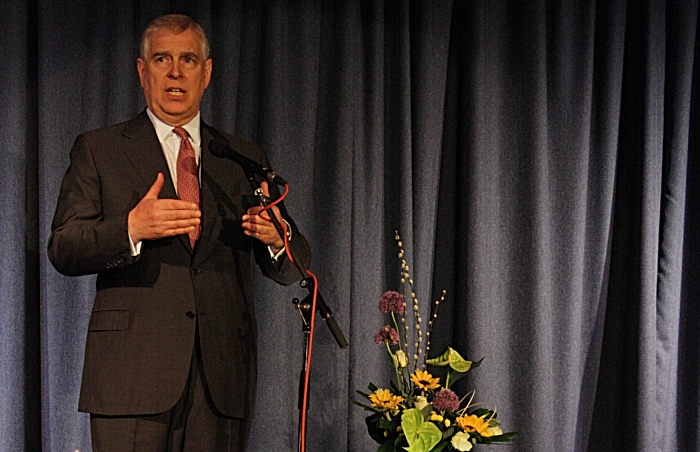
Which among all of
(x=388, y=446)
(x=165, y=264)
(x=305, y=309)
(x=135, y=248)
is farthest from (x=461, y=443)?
(x=135, y=248)

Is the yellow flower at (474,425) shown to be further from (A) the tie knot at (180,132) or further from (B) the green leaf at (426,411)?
(A) the tie knot at (180,132)

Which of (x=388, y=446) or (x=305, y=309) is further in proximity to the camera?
(x=388, y=446)

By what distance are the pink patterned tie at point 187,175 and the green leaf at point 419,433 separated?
0.81 metres

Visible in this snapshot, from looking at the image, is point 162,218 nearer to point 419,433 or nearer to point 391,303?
point 391,303

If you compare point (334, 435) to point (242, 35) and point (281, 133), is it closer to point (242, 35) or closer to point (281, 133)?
point (281, 133)

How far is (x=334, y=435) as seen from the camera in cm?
267

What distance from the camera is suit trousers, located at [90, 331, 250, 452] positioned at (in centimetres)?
167

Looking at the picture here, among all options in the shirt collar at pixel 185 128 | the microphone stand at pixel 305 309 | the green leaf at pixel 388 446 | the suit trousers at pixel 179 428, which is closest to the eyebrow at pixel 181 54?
the shirt collar at pixel 185 128

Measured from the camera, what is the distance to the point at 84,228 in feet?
5.33

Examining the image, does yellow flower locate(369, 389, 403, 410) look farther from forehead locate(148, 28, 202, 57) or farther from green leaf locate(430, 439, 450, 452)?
forehead locate(148, 28, 202, 57)

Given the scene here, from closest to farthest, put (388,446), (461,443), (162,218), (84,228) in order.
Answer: (162,218) < (84,228) < (461,443) < (388,446)

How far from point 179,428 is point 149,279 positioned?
1.17ft

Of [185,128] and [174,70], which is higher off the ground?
[174,70]

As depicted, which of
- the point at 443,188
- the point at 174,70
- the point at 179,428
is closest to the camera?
the point at 179,428
